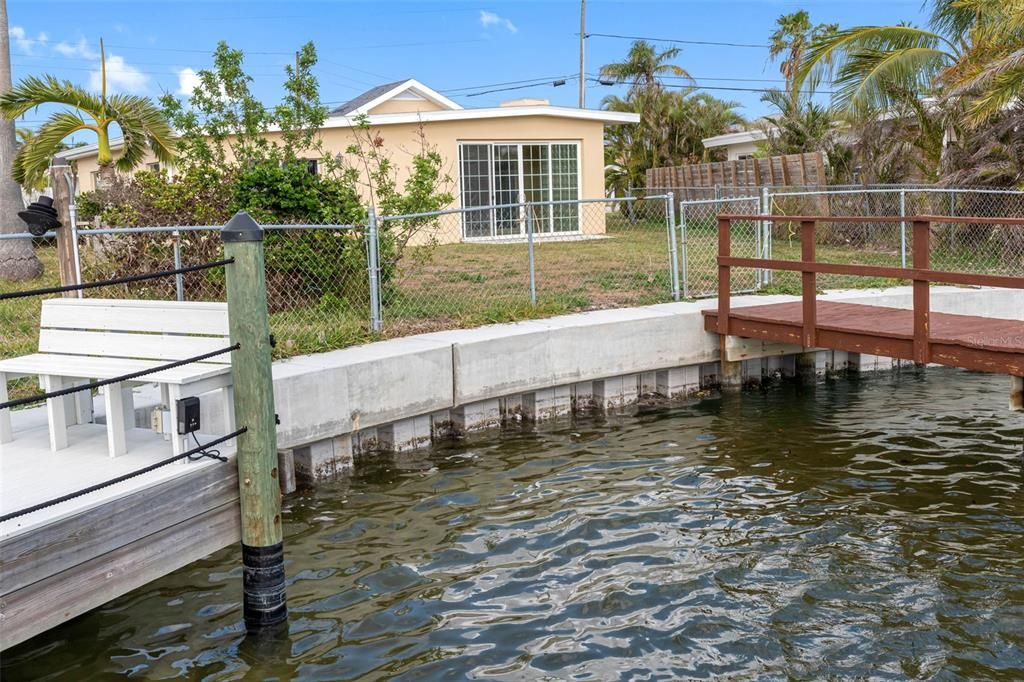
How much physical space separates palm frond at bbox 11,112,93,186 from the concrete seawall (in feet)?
33.2

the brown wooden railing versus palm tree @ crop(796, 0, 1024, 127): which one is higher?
palm tree @ crop(796, 0, 1024, 127)

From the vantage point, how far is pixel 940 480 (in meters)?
7.97

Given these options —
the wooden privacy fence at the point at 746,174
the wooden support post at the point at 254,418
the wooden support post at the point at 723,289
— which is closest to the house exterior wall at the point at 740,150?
the wooden privacy fence at the point at 746,174

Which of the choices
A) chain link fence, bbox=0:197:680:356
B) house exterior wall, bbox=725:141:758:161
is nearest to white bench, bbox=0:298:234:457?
chain link fence, bbox=0:197:680:356

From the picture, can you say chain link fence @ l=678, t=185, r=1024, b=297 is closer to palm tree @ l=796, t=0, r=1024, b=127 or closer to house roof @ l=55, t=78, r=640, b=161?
palm tree @ l=796, t=0, r=1024, b=127

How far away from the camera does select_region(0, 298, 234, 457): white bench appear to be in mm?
5195

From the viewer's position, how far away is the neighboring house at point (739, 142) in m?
29.4

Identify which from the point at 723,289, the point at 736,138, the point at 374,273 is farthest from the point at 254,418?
the point at 736,138

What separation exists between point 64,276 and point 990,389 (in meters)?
9.56

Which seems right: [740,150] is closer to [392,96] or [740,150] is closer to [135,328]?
[392,96]

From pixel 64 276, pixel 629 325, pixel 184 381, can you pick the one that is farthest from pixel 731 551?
pixel 64 276

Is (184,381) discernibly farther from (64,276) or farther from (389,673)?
(64,276)

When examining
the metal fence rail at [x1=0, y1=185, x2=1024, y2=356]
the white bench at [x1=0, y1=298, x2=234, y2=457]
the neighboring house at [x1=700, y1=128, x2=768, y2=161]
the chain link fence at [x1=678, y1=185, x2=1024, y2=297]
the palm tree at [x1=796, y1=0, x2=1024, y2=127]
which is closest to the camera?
the white bench at [x1=0, y1=298, x2=234, y2=457]

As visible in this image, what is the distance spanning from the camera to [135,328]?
5684 millimetres
